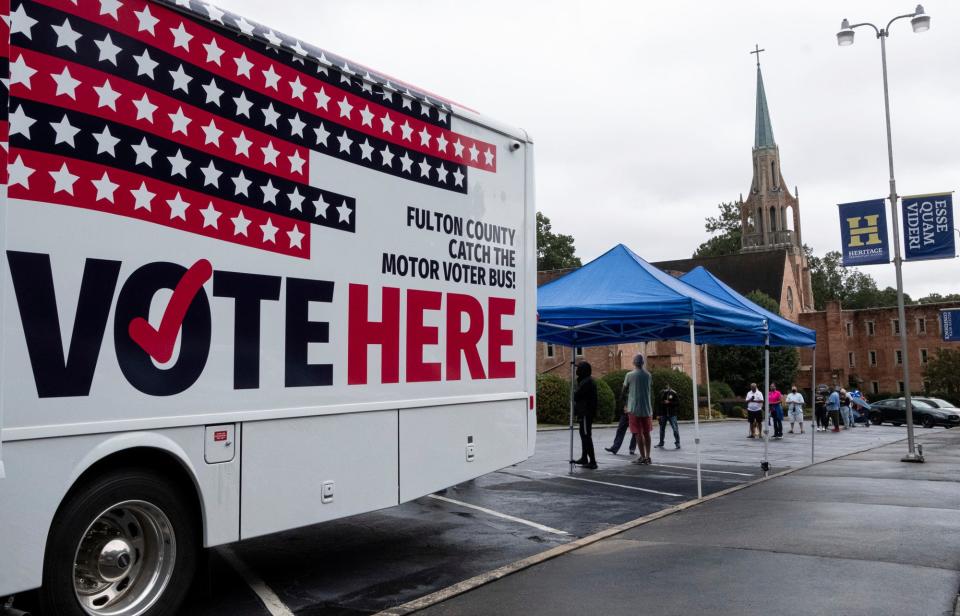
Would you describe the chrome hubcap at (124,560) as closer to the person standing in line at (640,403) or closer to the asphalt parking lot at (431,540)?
the asphalt parking lot at (431,540)

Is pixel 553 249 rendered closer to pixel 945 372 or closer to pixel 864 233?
pixel 945 372

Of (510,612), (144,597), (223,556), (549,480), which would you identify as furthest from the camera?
(549,480)

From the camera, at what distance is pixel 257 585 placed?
5.98 metres

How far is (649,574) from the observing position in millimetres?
6078

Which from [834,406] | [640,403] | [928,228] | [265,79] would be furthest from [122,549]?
[834,406]

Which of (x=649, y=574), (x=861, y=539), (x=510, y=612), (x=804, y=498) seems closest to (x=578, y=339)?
(x=804, y=498)

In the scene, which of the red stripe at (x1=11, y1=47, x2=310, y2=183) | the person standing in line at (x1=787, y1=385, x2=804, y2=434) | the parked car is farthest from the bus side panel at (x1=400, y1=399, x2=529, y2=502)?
the parked car

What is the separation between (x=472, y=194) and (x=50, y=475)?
13.7 feet

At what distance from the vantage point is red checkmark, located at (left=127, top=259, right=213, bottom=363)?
4473 mm

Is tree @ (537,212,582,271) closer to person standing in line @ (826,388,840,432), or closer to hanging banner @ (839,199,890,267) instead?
person standing in line @ (826,388,840,432)

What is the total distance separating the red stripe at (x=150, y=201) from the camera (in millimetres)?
4070

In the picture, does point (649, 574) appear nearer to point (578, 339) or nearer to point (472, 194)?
point (472, 194)

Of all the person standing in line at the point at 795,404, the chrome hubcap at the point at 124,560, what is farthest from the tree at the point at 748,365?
the chrome hubcap at the point at 124,560

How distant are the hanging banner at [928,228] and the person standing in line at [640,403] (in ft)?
22.0
